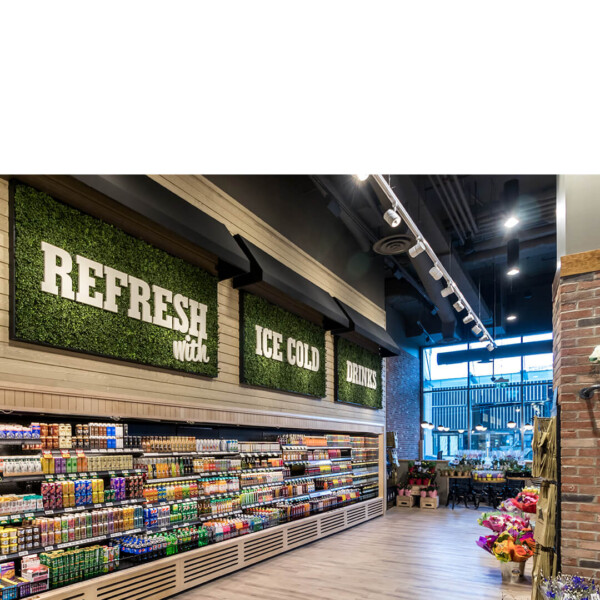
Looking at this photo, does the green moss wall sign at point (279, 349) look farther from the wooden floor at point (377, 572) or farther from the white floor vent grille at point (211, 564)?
the wooden floor at point (377, 572)

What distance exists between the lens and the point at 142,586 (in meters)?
4.62

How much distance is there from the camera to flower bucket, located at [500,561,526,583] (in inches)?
221

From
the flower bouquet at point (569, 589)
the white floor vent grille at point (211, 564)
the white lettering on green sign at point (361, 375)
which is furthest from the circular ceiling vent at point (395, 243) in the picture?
the flower bouquet at point (569, 589)

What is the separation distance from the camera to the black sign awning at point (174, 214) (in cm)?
445

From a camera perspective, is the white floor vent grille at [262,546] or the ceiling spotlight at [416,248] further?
the ceiling spotlight at [416,248]

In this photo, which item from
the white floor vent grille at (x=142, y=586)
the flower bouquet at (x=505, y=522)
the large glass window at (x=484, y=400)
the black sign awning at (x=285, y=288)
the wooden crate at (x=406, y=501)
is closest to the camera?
the white floor vent grille at (x=142, y=586)

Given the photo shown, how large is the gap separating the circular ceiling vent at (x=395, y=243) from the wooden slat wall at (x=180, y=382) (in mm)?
1226

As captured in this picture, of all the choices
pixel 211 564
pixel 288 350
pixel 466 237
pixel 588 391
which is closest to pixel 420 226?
pixel 466 237

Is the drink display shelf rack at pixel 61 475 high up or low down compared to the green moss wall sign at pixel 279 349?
down

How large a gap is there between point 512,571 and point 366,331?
5.01 metres

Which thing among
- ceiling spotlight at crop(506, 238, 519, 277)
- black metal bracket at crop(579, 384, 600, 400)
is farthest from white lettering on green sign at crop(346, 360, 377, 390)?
black metal bracket at crop(579, 384, 600, 400)

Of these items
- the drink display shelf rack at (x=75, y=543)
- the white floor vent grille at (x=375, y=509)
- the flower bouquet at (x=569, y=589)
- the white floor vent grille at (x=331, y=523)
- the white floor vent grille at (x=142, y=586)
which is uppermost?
the flower bouquet at (x=569, y=589)

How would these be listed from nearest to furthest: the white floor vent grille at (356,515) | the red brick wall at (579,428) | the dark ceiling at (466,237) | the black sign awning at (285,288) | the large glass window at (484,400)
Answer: the red brick wall at (579,428) < the black sign awning at (285,288) < the dark ceiling at (466,237) < the white floor vent grille at (356,515) < the large glass window at (484,400)
